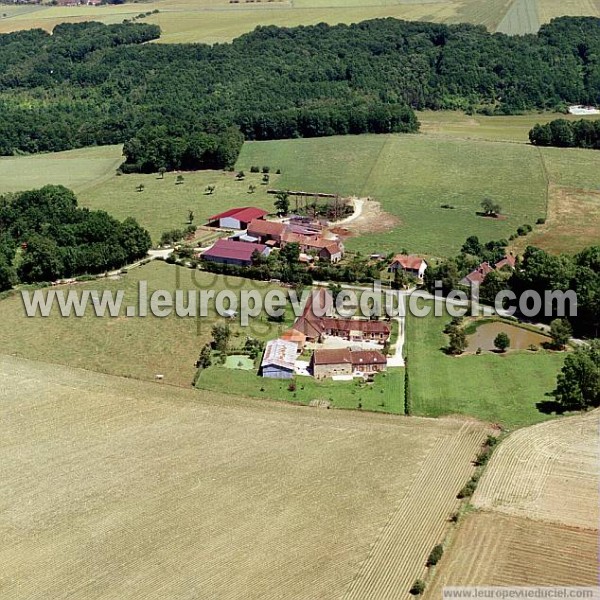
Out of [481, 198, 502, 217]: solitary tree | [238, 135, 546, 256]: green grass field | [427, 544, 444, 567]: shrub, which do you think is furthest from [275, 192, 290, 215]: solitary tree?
[427, 544, 444, 567]: shrub

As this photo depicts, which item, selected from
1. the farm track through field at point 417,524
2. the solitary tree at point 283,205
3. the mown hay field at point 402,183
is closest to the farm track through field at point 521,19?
the mown hay field at point 402,183

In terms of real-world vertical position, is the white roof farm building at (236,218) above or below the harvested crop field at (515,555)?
above

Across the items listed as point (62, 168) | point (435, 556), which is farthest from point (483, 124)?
point (435, 556)

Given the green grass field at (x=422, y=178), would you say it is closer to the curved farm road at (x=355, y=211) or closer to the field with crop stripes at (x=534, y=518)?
the curved farm road at (x=355, y=211)

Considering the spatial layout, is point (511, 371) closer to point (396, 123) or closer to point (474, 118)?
point (396, 123)

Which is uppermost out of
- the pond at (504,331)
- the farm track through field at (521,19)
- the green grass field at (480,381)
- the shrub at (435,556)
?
the farm track through field at (521,19)

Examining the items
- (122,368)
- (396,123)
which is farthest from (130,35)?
(122,368)
